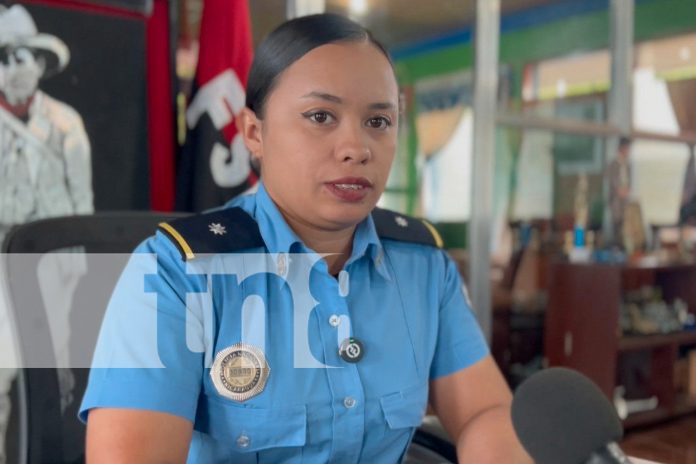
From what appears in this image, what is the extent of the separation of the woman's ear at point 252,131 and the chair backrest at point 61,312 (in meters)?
0.26

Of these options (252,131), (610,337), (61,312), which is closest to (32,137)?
(61,312)

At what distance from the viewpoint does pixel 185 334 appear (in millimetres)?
870

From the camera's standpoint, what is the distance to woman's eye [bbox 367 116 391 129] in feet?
3.08

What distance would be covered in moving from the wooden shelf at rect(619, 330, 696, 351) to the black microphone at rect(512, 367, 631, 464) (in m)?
2.87

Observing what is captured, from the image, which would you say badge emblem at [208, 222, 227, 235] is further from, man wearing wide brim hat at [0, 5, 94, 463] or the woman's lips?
man wearing wide brim hat at [0, 5, 94, 463]

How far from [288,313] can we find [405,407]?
9.0 inches

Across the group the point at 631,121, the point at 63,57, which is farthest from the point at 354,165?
the point at 631,121

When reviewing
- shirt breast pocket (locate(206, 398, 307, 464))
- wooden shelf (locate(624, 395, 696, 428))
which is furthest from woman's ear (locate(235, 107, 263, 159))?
wooden shelf (locate(624, 395, 696, 428))

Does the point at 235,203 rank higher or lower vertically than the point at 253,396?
higher

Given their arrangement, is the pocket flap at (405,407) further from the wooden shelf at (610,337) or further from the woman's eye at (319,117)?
the wooden shelf at (610,337)

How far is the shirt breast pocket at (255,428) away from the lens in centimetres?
90

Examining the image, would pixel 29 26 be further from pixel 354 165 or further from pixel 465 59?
pixel 465 59

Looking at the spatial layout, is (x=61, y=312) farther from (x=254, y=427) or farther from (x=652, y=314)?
(x=652, y=314)

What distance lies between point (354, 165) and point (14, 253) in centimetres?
55
